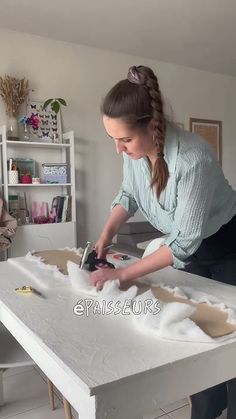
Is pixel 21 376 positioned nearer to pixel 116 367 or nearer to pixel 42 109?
pixel 116 367

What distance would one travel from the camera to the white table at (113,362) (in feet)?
2.04

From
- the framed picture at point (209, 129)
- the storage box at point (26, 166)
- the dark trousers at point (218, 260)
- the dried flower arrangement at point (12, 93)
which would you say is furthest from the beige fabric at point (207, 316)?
the framed picture at point (209, 129)

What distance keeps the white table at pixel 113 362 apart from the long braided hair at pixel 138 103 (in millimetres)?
537

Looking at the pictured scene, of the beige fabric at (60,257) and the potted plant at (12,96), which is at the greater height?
the potted plant at (12,96)

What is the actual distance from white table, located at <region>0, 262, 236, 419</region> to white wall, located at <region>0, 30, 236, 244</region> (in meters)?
2.71

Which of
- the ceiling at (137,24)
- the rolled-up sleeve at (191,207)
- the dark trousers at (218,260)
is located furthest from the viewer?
the ceiling at (137,24)

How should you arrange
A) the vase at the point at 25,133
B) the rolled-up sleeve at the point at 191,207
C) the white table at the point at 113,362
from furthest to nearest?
the vase at the point at 25,133 → the rolled-up sleeve at the point at 191,207 → the white table at the point at 113,362

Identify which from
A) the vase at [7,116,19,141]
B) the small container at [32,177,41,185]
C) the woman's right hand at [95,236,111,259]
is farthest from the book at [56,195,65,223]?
the woman's right hand at [95,236,111,259]

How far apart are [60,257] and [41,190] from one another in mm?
1959

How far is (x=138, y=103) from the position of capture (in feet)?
3.29

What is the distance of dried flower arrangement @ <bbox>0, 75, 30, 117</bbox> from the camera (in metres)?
3.06

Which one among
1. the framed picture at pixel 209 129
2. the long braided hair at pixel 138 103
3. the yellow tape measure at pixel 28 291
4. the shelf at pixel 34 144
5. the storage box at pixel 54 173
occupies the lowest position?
the yellow tape measure at pixel 28 291

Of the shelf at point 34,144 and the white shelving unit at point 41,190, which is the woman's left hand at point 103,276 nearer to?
the white shelving unit at point 41,190

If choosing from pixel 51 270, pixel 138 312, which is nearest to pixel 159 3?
pixel 51 270
